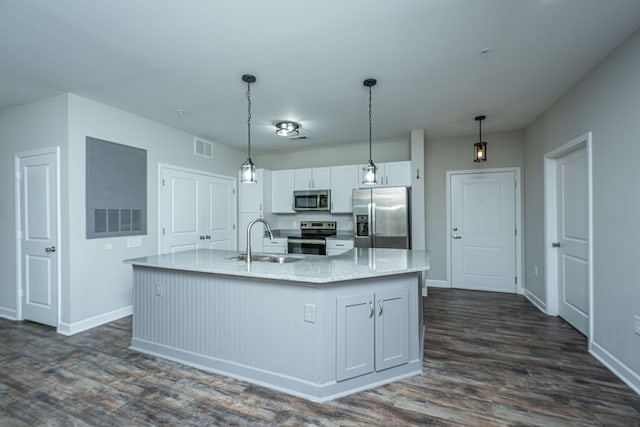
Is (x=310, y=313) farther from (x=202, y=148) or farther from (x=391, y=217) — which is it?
(x=202, y=148)

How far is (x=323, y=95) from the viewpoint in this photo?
3.31 metres

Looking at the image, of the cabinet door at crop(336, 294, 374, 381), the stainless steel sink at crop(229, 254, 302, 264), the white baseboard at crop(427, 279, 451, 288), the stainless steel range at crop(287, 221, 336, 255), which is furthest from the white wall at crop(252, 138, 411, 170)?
the cabinet door at crop(336, 294, 374, 381)

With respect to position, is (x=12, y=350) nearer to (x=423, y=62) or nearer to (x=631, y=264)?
(x=423, y=62)

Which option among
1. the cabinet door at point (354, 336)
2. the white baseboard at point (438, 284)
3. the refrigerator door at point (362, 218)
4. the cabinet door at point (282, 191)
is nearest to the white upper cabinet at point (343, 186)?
the refrigerator door at point (362, 218)

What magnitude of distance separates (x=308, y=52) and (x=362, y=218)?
112 inches

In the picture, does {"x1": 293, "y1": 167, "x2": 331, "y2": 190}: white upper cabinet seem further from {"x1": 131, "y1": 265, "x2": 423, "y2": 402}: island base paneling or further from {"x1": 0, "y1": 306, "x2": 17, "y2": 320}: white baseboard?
{"x1": 0, "y1": 306, "x2": 17, "y2": 320}: white baseboard

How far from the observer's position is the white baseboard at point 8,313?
12.2ft

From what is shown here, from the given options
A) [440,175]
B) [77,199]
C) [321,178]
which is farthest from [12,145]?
[440,175]

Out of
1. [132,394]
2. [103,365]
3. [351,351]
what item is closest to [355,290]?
[351,351]

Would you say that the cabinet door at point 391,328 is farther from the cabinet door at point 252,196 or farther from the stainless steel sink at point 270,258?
the cabinet door at point 252,196

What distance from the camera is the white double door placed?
436 cm

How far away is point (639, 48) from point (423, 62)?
1.47 meters

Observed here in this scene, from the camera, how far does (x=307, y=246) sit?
17.3 feet

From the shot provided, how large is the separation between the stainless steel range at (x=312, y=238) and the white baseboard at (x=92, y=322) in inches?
102
